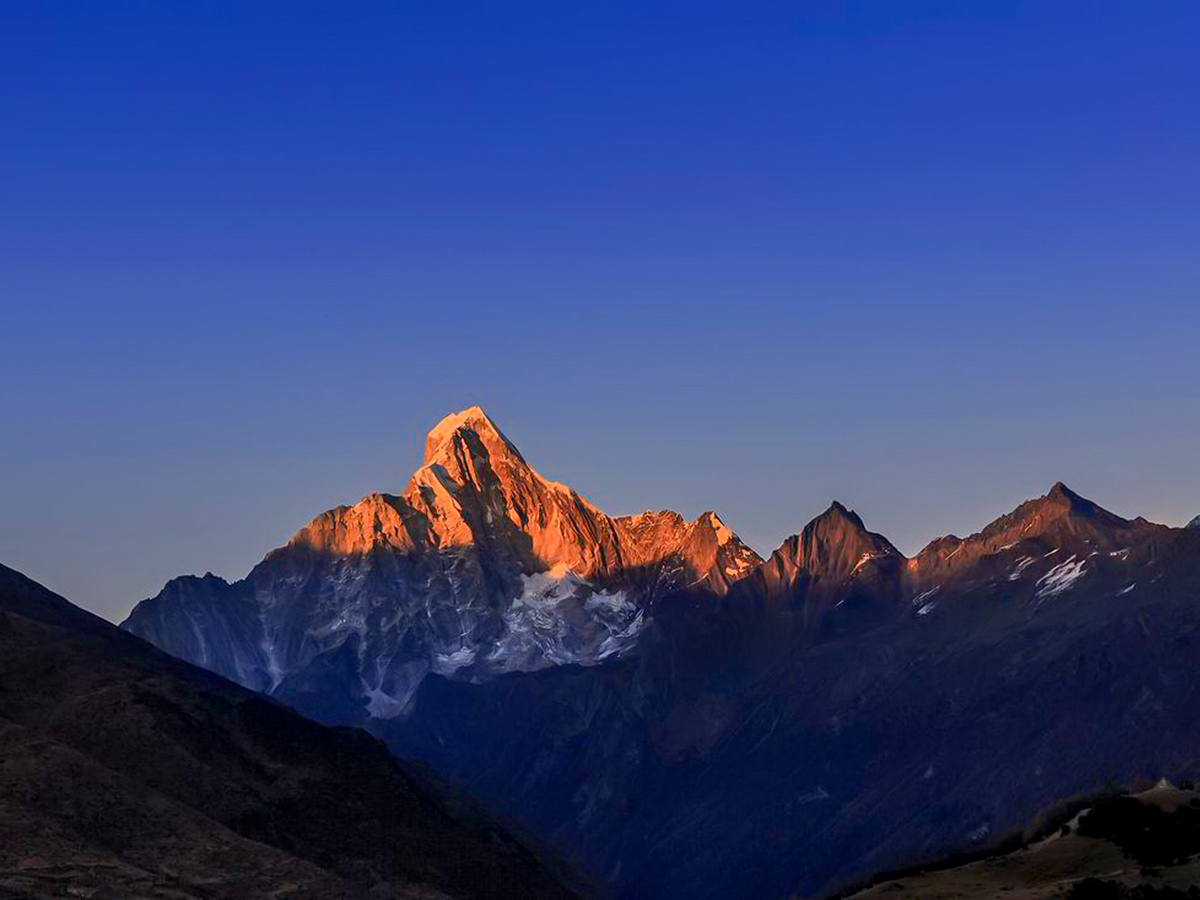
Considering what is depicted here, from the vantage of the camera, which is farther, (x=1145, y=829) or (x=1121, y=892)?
(x=1145, y=829)

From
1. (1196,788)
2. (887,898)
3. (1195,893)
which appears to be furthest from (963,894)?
(1196,788)

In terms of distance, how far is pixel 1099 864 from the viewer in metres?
134

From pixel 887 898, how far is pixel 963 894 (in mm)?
5698

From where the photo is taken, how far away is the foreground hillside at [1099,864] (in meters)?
A: 124

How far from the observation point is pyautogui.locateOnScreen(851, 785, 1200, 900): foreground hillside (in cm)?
12406

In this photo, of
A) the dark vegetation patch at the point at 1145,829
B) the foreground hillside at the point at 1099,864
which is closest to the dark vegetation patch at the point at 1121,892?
the foreground hillside at the point at 1099,864

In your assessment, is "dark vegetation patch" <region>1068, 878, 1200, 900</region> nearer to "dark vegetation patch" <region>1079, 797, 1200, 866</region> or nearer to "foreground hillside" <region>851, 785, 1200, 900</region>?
"foreground hillside" <region>851, 785, 1200, 900</region>

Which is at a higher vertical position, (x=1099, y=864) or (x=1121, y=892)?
(x=1099, y=864)

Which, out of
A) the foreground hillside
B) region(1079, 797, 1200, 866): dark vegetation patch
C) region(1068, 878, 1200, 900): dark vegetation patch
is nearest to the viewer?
region(1068, 878, 1200, 900): dark vegetation patch

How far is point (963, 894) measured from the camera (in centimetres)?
13175

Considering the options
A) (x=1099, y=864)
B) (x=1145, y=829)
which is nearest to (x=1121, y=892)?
(x=1099, y=864)

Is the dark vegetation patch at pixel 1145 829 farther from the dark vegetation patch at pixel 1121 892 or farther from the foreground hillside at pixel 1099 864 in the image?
the dark vegetation patch at pixel 1121 892

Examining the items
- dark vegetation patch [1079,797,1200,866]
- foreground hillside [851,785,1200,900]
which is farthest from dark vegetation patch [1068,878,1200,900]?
dark vegetation patch [1079,797,1200,866]

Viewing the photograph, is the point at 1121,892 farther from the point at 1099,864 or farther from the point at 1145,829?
the point at 1145,829
